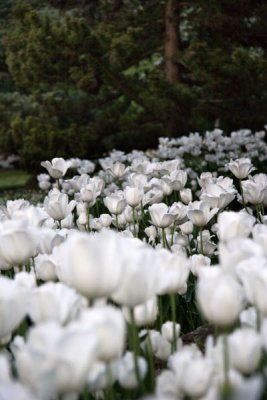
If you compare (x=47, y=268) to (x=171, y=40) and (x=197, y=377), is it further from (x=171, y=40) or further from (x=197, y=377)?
(x=171, y=40)

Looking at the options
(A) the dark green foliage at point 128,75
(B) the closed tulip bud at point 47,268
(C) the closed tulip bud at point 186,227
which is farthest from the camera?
(A) the dark green foliage at point 128,75

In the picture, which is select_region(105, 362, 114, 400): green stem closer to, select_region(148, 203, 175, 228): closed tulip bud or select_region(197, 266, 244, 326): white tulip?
select_region(197, 266, 244, 326): white tulip

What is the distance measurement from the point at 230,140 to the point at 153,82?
2.02m

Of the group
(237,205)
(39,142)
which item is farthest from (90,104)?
(237,205)

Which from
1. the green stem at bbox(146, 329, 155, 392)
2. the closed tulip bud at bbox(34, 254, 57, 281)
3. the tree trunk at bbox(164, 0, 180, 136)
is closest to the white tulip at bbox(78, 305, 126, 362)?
the green stem at bbox(146, 329, 155, 392)

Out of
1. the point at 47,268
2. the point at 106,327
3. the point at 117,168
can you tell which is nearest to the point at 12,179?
the point at 117,168

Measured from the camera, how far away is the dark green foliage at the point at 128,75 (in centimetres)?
950

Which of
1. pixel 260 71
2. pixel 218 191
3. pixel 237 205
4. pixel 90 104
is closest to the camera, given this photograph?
pixel 218 191

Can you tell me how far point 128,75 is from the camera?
34.4 feet

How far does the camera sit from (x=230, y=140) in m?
8.21

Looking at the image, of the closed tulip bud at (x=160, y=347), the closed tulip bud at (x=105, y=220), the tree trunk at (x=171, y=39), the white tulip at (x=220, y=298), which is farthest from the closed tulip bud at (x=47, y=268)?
the tree trunk at (x=171, y=39)

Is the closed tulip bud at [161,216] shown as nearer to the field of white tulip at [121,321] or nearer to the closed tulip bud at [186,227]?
the closed tulip bud at [186,227]

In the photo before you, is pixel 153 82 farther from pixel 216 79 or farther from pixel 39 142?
pixel 39 142

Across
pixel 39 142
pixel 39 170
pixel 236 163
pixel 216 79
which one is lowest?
pixel 39 170
